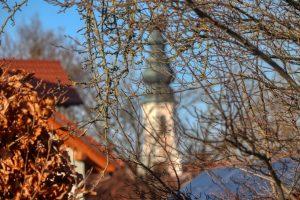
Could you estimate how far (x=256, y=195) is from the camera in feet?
21.6

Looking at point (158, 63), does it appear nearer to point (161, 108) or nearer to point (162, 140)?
point (161, 108)

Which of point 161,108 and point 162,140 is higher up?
point 161,108

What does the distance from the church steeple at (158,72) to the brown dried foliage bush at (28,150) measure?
1648 mm

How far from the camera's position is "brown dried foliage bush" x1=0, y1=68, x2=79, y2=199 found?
174 inches

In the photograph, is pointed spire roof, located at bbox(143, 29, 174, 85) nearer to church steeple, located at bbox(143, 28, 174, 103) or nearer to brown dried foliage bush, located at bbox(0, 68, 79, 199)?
church steeple, located at bbox(143, 28, 174, 103)

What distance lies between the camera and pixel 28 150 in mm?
4551

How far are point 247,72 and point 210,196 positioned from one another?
1.47 meters

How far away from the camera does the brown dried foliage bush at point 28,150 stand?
14.5ft

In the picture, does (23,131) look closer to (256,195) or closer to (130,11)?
(130,11)

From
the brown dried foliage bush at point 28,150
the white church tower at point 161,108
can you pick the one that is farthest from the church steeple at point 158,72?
the brown dried foliage bush at point 28,150

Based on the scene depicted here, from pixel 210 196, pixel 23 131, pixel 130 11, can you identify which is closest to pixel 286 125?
pixel 210 196

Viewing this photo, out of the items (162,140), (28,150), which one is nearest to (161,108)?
(162,140)

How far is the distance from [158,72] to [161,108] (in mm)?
335

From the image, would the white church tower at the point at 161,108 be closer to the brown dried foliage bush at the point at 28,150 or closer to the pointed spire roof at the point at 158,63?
the pointed spire roof at the point at 158,63
